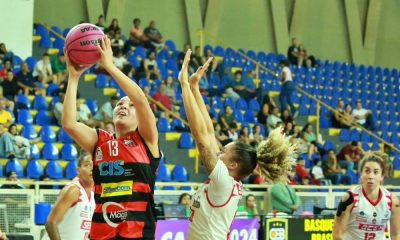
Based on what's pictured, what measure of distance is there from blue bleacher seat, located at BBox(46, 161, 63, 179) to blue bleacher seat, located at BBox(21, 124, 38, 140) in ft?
2.38

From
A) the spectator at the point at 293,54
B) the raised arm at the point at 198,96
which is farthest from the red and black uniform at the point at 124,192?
the spectator at the point at 293,54

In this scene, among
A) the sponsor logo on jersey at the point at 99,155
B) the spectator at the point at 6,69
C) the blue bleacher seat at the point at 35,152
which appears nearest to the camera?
the sponsor logo on jersey at the point at 99,155

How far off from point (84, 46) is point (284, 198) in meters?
7.43

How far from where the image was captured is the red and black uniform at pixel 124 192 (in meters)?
4.67

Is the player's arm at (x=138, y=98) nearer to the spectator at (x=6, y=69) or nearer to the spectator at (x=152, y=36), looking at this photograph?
the spectator at (x=6, y=69)

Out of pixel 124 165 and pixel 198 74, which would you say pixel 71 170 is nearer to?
pixel 198 74

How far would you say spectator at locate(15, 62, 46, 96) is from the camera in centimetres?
1575

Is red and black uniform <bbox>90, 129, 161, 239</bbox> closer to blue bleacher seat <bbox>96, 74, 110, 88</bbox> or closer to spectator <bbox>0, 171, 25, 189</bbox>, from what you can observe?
spectator <bbox>0, 171, 25, 189</bbox>

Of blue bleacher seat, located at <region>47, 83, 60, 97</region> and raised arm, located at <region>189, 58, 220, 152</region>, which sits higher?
blue bleacher seat, located at <region>47, 83, 60, 97</region>

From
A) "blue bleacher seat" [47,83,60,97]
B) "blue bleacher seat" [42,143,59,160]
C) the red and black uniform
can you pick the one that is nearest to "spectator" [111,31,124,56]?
"blue bleacher seat" [47,83,60,97]

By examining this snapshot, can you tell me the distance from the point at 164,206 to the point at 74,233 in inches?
186

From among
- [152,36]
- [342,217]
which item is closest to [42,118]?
[152,36]

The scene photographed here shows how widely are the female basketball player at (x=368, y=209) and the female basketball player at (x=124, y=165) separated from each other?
2993 millimetres

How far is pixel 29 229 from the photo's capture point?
1009 cm
